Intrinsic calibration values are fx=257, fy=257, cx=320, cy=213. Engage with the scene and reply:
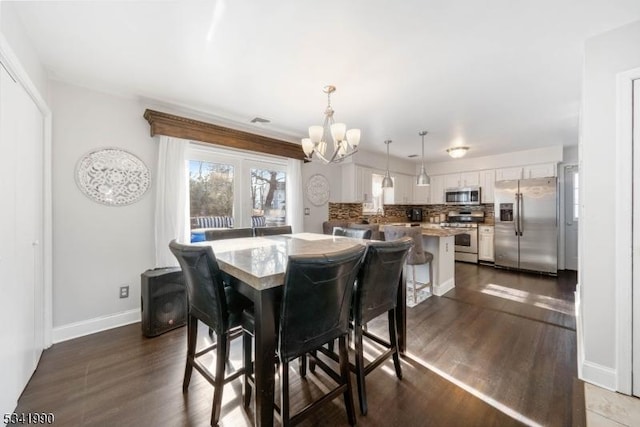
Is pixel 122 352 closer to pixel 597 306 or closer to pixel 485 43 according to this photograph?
pixel 597 306

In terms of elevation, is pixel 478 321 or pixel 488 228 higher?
pixel 488 228

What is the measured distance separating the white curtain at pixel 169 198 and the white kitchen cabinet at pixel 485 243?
5685mm

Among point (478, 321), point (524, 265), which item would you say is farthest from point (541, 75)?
point (524, 265)

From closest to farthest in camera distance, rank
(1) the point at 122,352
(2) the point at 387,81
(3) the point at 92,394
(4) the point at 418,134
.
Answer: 1. (3) the point at 92,394
2. (1) the point at 122,352
3. (2) the point at 387,81
4. (4) the point at 418,134

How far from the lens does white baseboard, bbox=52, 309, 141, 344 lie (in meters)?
2.38

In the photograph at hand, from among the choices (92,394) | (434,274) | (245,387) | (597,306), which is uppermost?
(597,306)

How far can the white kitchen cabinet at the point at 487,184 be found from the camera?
5.60 meters

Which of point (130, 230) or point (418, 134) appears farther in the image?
point (418, 134)

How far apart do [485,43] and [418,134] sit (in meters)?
2.26

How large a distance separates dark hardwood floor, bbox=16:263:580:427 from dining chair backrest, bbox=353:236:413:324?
59cm

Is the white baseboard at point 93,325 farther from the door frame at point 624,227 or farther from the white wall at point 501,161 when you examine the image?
the white wall at point 501,161

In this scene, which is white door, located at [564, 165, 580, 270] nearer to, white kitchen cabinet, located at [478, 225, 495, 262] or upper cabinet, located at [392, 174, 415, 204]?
white kitchen cabinet, located at [478, 225, 495, 262]

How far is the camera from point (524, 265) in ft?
16.0

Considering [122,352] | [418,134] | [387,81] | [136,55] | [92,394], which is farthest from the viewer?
[418,134]
